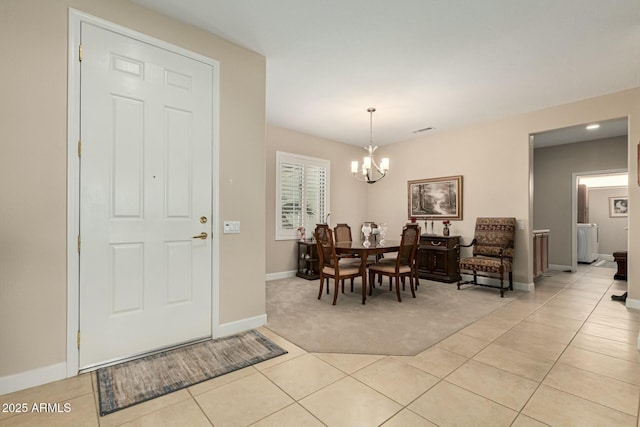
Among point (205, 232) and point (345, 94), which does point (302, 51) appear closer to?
point (345, 94)

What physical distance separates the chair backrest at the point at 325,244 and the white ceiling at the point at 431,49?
1904 millimetres

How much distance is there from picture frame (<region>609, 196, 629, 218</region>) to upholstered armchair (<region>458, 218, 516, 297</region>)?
656cm

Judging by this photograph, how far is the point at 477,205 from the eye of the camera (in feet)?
17.3

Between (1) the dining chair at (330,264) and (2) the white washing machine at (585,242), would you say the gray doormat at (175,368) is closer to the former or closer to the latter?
(1) the dining chair at (330,264)

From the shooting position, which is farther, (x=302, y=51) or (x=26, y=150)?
(x=302, y=51)

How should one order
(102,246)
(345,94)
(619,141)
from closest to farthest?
(102,246), (345,94), (619,141)

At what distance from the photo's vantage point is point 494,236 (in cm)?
482

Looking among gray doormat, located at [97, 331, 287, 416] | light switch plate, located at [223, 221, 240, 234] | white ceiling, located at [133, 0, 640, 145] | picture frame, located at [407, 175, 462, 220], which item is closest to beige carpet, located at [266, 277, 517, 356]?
gray doormat, located at [97, 331, 287, 416]

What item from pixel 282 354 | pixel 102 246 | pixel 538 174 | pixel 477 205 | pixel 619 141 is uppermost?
pixel 619 141

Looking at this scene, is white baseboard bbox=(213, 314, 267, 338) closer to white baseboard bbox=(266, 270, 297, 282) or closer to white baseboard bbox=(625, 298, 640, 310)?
white baseboard bbox=(266, 270, 297, 282)

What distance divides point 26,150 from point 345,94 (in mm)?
3365

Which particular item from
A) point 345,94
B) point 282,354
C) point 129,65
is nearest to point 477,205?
point 345,94

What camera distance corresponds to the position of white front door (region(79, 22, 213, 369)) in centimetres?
214

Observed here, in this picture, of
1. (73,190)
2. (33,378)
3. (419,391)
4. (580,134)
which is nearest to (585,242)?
(580,134)
